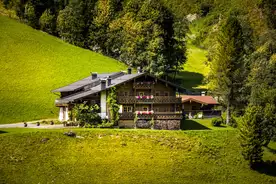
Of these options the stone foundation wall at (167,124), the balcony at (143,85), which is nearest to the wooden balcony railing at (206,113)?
the balcony at (143,85)

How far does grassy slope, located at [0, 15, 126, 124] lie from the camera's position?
7925 cm

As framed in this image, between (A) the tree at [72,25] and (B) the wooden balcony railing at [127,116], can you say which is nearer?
(B) the wooden balcony railing at [127,116]

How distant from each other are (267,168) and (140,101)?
20350 mm

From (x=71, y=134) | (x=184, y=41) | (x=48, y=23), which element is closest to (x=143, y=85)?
(x=71, y=134)

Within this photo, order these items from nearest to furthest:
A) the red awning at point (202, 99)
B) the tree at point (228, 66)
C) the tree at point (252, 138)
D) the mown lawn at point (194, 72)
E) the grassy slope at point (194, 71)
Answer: the tree at point (252, 138) → the tree at point (228, 66) → the red awning at point (202, 99) → the mown lawn at point (194, 72) → the grassy slope at point (194, 71)

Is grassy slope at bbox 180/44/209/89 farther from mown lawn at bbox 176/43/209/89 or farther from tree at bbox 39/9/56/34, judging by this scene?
tree at bbox 39/9/56/34

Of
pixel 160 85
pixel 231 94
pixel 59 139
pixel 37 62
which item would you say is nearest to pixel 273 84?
pixel 231 94

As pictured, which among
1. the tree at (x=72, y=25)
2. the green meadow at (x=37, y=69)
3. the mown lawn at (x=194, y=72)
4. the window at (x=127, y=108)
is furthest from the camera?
the tree at (x=72, y=25)

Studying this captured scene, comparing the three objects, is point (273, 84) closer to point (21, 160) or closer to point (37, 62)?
point (21, 160)

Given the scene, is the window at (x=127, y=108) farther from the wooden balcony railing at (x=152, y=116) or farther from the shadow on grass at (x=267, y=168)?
the shadow on grass at (x=267, y=168)

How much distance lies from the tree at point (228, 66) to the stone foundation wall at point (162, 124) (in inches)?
524

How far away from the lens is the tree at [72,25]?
118562mm

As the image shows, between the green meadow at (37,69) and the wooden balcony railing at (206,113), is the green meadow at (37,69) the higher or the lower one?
the higher one

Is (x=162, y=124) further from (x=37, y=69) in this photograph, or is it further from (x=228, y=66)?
(x=37, y=69)
